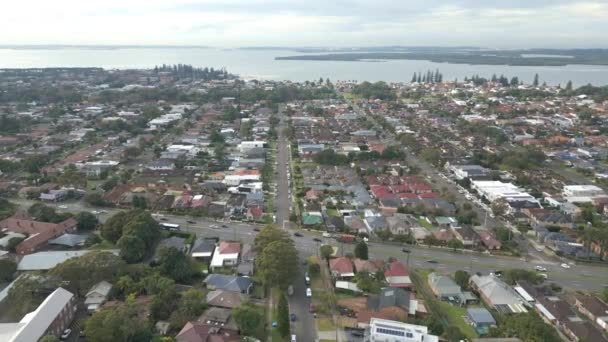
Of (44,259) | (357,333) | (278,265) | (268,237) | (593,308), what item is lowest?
A: (357,333)

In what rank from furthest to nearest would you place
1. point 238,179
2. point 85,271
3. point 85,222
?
point 238,179, point 85,222, point 85,271

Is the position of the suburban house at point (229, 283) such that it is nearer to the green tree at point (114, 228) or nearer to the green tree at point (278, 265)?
the green tree at point (278, 265)

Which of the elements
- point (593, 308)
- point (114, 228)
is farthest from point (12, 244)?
point (593, 308)

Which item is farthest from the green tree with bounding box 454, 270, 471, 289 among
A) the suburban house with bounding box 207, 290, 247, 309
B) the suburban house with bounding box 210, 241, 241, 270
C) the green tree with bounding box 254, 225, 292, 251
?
the suburban house with bounding box 210, 241, 241, 270

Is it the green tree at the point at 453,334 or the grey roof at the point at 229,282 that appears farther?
the grey roof at the point at 229,282

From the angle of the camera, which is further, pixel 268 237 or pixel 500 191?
pixel 500 191

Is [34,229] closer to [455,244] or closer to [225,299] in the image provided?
[225,299]

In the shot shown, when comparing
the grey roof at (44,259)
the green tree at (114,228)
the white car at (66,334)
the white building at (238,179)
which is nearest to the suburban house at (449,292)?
the white car at (66,334)

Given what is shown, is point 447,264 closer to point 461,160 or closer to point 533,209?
point 533,209

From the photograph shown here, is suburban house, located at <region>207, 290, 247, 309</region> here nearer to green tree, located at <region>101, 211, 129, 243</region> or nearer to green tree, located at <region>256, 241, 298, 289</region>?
green tree, located at <region>256, 241, 298, 289</region>
